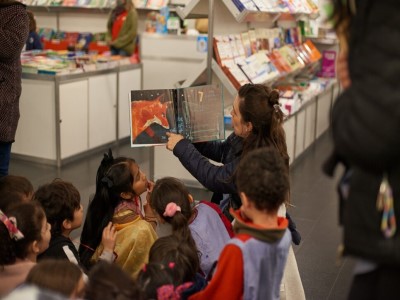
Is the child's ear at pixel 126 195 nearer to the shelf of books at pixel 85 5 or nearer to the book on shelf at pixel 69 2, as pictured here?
the shelf of books at pixel 85 5

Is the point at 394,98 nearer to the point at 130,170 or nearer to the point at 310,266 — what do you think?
the point at 130,170

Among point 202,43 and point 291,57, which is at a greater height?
point 202,43

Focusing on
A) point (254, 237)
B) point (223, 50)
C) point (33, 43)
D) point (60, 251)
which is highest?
point (223, 50)

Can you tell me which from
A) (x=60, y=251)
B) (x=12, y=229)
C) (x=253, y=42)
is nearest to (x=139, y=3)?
(x=253, y=42)

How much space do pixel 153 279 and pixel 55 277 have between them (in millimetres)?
352

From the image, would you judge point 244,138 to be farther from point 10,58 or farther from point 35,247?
point 10,58

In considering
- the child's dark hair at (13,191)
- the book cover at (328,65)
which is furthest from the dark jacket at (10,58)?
the book cover at (328,65)

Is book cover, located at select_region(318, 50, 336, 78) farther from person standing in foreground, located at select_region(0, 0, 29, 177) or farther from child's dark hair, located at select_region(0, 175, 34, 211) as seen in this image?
child's dark hair, located at select_region(0, 175, 34, 211)

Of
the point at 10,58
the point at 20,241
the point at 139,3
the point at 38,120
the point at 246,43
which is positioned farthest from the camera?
the point at 139,3

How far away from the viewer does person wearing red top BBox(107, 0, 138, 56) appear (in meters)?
8.11

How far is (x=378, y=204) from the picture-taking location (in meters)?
1.22

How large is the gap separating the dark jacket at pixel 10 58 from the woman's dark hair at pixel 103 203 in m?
0.96

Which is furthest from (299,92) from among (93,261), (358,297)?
(358,297)

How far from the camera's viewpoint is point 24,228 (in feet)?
7.32
